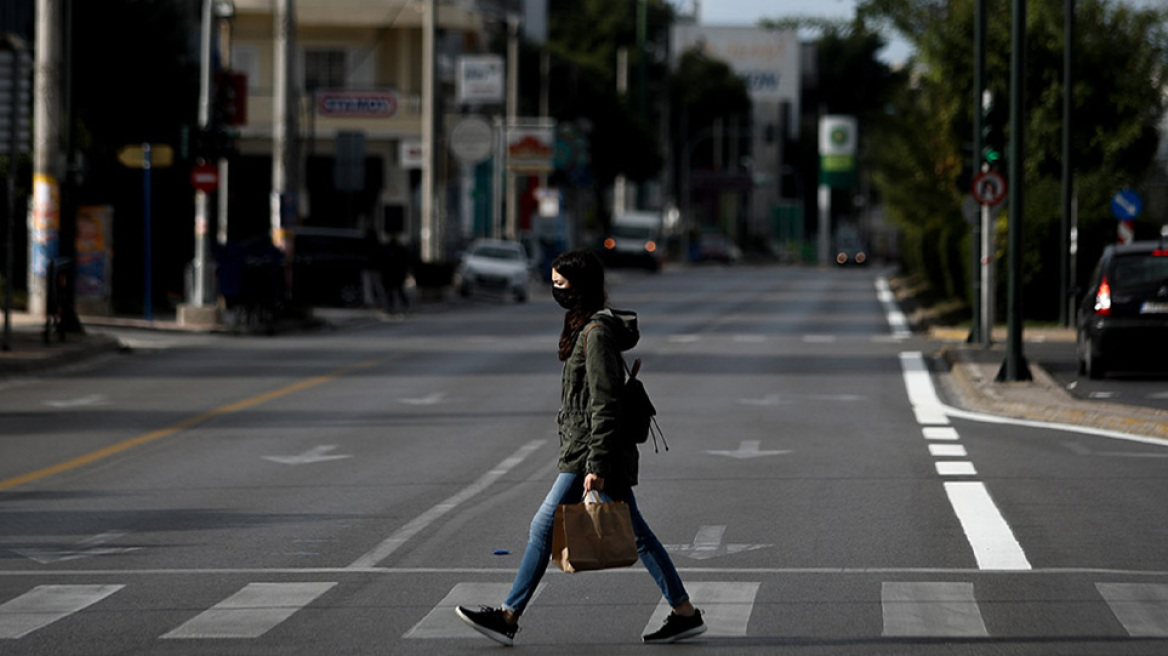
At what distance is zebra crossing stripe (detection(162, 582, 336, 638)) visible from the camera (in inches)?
354

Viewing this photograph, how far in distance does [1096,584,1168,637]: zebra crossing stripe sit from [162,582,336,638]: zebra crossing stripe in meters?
3.54

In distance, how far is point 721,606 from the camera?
379 inches

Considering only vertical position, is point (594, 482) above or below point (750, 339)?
above

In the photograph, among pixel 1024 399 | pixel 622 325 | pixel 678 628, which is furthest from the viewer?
pixel 1024 399

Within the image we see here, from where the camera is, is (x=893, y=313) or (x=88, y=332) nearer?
(x=88, y=332)

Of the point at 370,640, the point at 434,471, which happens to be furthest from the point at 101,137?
the point at 370,640

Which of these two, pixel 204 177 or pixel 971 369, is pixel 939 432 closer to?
pixel 971 369

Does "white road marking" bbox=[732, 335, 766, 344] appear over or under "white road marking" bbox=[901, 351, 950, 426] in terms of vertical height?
under

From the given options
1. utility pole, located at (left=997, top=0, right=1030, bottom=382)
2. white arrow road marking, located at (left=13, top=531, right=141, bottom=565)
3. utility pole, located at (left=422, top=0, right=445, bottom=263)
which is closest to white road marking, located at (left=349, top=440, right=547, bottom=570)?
white arrow road marking, located at (left=13, top=531, right=141, bottom=565)

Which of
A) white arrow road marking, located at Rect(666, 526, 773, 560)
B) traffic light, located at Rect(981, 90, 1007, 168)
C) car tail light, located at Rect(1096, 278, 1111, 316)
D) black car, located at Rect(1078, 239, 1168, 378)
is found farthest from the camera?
→ traffic light, located at Rect(981, 90, 1007, 168)

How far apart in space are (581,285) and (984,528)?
4.56 metres

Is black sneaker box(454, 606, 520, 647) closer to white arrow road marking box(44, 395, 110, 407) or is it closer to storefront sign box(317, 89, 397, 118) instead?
white arrow road marking box(44, 395, 110, 407)

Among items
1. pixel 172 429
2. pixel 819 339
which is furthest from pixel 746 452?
pixel 819 339

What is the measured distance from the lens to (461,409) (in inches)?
819
